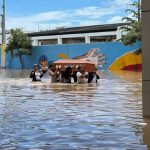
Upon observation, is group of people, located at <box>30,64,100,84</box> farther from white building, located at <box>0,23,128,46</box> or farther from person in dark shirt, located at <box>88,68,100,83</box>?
white building, located at <box>0,23,128,46</box>

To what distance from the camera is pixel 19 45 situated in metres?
60.7

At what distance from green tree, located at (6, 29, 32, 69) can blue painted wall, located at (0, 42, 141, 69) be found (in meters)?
0.95

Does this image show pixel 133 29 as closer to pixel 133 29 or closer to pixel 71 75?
pixel 133 29

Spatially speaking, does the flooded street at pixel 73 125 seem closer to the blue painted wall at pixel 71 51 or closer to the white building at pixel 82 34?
the blue painted wall at pixel 71 51

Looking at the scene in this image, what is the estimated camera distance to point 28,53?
59562 mm

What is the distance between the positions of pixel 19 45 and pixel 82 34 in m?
12.6

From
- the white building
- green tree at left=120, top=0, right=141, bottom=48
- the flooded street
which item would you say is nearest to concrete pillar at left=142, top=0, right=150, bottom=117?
the flooded street

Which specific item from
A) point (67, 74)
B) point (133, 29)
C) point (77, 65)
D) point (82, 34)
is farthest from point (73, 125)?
point (82, 34)

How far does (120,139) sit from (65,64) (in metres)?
17.9

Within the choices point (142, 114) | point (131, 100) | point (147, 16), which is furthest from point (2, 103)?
Result: point (147, 16)

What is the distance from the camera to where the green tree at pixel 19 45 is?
60.1 m

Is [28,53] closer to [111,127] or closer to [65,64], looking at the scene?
[65,64]

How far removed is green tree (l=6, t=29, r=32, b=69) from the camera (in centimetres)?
6012

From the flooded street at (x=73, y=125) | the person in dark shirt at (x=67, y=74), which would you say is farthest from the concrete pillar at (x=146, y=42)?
the person in dark shirt at (x=67, y=74)
